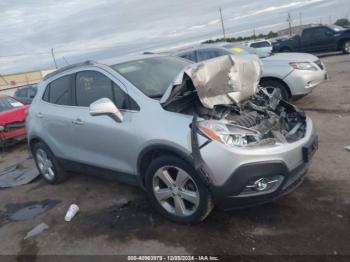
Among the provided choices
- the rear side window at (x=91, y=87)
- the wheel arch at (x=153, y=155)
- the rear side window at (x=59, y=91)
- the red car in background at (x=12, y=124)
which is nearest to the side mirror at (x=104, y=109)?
the rear side window at (x=91, y=87)

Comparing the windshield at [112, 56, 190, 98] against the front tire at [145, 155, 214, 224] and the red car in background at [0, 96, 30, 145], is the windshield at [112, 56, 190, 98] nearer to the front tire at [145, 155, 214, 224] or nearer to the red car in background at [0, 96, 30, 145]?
the front tire at [145, 155, 214, 224]

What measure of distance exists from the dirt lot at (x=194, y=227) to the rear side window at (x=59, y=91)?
137 cm

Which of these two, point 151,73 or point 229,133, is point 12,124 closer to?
point 151,73

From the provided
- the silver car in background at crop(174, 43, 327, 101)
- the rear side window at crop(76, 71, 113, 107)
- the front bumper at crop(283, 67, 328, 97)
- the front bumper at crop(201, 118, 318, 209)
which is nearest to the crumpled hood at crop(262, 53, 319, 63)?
the silver car in background at crop(174, 43, 327, 101)

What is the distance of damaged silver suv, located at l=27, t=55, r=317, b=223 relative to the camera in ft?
10.3

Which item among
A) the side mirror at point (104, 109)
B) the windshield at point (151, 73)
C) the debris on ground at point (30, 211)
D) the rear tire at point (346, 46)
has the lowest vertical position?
the rear tire at point (346, 46)

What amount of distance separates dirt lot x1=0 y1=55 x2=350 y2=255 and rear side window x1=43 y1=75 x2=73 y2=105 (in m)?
1.37

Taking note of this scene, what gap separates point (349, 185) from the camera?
3.94 metres

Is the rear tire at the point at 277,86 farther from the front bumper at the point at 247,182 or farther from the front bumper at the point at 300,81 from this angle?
the front bumper at the point at 247,182

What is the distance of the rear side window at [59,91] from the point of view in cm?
488

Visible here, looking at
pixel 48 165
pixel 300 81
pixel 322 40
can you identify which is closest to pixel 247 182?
pixel 48 165

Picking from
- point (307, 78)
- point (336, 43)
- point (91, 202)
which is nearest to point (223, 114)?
point (91, 202)

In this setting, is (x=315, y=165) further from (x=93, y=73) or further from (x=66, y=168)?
(x=66, y=168)

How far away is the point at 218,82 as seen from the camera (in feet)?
11.9
